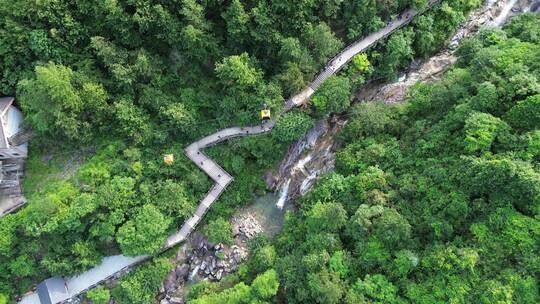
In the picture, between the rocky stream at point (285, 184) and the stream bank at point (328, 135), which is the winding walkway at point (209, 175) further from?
the stream bank at point (328, 135)

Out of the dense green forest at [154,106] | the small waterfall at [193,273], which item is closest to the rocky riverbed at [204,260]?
the small waterfall at [193,273]

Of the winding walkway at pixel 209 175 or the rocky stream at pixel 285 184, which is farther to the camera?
the rocky stream at pixel 285 184

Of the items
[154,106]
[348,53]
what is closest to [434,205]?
[348,53]

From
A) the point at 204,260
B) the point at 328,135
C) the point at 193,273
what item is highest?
the point at 328,135

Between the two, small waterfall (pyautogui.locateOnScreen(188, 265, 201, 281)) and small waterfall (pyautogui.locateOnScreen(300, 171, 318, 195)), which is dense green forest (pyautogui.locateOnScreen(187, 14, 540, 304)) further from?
small waterfall (pyautogui.locateOnScreen(188, 265, 201, 281))

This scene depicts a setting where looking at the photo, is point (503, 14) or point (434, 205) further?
point (503, 14)

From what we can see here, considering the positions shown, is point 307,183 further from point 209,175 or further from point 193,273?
point 193,273

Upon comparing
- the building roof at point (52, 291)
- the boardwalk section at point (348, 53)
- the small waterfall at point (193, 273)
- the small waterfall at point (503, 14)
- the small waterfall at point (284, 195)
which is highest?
the boardwalk section at point (348, 53)

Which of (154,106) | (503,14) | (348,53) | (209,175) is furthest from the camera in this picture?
(503,14)

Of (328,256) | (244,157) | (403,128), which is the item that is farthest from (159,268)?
(403,128)

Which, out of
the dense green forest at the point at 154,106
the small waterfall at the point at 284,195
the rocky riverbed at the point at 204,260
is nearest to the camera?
the dense green forest at the point at 154,106
